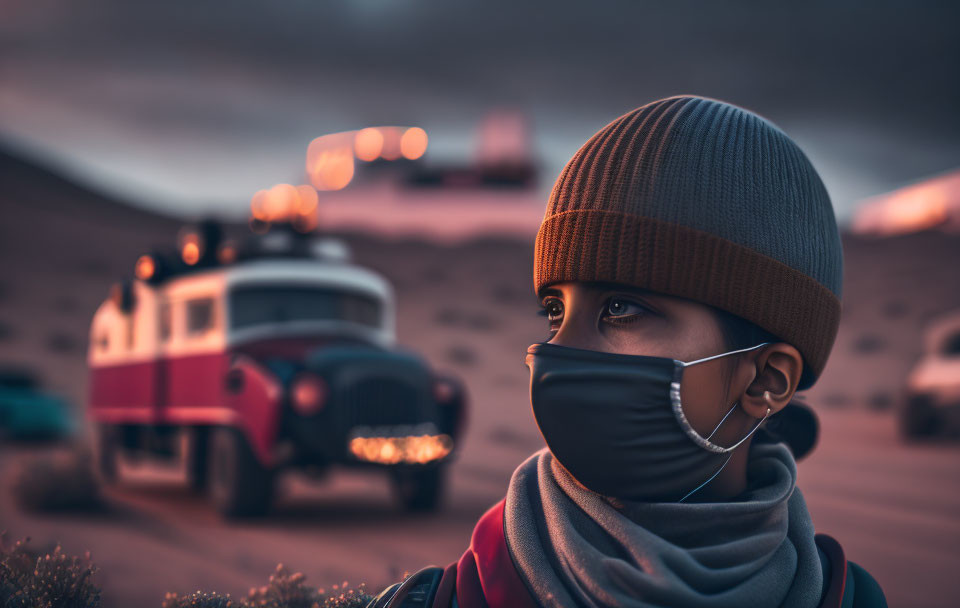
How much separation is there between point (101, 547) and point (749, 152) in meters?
6.40

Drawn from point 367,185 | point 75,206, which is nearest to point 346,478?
point 367,185

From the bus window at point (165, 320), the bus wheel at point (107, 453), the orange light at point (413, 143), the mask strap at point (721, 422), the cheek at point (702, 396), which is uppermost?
the orange light at point (413, 143)

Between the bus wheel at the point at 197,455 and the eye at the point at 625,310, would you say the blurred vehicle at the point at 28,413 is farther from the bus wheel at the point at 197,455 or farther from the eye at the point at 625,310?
the eye at the point at 625,310

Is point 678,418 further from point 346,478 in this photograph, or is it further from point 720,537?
point 346,478

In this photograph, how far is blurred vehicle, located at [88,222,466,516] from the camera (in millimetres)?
8031

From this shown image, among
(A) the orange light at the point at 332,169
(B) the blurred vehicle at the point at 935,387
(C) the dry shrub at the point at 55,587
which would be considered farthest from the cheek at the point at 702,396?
(A) the orange light at the point at 332,169

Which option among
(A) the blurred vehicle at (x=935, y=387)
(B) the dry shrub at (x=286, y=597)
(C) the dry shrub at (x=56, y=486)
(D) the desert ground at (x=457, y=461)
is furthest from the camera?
A: (A) the blurred vehicle at (x=935, y=387)

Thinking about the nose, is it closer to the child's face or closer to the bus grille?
the child's face

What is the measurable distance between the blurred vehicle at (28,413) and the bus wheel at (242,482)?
917cm

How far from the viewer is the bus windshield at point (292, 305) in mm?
9289

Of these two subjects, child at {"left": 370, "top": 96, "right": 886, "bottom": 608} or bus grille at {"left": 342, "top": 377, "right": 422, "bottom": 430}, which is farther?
bus grille at {"left": 342, "top": 377, "right": 422, "bottom": 430}

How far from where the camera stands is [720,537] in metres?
1.76

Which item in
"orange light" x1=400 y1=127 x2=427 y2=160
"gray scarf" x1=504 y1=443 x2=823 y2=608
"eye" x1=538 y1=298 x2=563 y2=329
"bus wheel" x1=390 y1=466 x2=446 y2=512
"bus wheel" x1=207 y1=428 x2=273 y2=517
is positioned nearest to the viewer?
"gray scarf" x1=504 y1=443 x2=823 y2=608

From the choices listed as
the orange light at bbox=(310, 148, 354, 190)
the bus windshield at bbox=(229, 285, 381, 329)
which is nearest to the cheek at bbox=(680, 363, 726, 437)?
the bus windshield at bbox=(229, 285, 381, 329)
